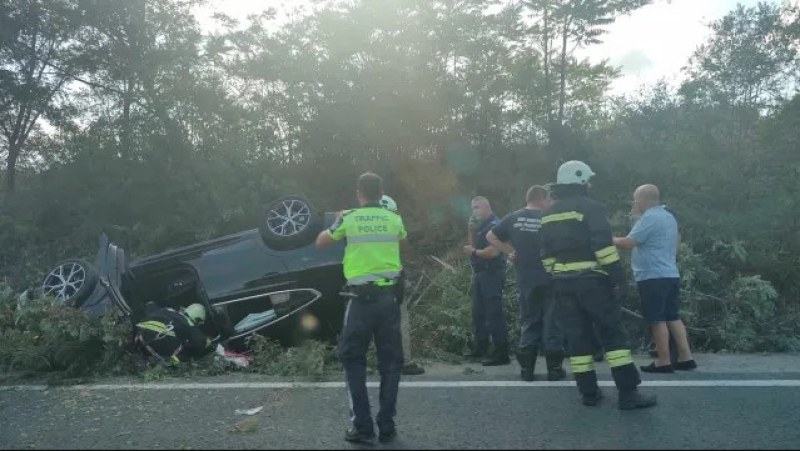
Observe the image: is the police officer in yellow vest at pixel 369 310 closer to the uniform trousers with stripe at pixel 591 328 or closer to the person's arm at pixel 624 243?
the uniform trousers with stripe at pixel 591 328

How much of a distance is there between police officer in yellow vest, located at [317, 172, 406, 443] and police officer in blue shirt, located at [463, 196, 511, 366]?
2194mm

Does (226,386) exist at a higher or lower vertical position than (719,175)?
lower

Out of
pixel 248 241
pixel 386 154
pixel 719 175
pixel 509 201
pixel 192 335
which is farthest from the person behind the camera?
pixel 386 154

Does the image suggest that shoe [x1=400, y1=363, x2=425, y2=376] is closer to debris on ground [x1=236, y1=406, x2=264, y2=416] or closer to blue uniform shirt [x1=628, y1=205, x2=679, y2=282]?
debris on ground [x1=236, y1=406, x2=264, y2=416]

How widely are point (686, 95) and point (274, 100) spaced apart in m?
10.6

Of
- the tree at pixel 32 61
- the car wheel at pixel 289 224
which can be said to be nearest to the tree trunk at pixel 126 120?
the tree at pixel 32 61

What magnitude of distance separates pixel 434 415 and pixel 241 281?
9.84 ft

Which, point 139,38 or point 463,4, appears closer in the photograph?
point 139,38

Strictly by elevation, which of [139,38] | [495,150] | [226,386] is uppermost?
[139,38]

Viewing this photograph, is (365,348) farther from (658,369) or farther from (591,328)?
(658,369)

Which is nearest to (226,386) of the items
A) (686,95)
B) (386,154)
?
(386,154)

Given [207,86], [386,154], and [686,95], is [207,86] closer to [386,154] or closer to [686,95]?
[386,154]

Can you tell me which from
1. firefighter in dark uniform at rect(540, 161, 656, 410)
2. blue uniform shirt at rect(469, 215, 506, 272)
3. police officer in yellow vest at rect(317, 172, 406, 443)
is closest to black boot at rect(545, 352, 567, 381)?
firefighter in dark uniform at rect(540, 161, 656, 410)

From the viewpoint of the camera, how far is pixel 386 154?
595 inches
